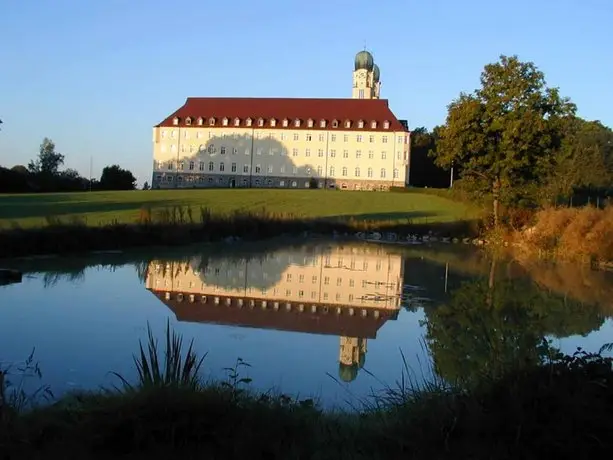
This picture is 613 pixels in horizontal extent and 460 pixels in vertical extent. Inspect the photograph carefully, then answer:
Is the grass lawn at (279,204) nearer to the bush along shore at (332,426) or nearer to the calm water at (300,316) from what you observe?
the calm water at (300,316)

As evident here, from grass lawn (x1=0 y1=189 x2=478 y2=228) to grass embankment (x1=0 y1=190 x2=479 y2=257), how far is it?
0.25 ft

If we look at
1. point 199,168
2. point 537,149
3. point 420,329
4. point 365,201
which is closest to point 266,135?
point 199,168

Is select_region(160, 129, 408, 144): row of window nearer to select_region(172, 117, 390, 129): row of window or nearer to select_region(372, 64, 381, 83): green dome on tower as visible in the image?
select_region(172, 117, 390, 129): row of window

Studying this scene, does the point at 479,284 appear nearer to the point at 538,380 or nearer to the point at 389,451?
the point at 538,380

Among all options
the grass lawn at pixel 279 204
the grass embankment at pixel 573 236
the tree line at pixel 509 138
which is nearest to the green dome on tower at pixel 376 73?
the grass lawn at pixel 279 204

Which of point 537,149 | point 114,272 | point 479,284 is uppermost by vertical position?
point 537,149

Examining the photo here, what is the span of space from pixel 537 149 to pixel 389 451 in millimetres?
35936

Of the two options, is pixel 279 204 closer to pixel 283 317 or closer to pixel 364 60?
pixel 283 317

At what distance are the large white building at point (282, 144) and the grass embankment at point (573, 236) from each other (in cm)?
6386

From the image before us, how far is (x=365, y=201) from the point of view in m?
60.4

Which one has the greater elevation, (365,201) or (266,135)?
(266,135)

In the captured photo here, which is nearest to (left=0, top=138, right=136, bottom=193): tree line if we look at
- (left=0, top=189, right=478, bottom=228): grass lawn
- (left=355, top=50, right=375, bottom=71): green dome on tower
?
(left=0, top=189, right=478, bottom=228): grass lawn

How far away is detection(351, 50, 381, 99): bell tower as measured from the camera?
11188cm

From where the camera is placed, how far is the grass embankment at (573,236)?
2497 centimetres
